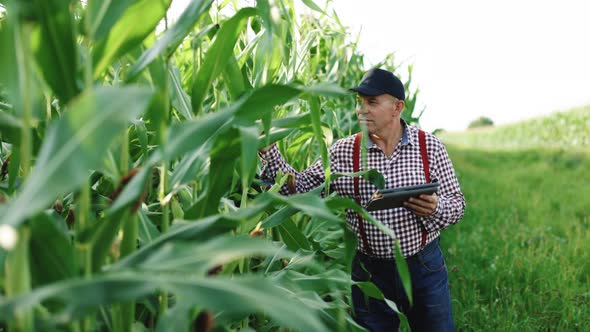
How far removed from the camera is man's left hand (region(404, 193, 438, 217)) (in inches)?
71.9

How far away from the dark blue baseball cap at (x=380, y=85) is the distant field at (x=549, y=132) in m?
10.9

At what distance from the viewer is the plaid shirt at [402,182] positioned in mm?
1996

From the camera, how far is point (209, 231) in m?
0.82

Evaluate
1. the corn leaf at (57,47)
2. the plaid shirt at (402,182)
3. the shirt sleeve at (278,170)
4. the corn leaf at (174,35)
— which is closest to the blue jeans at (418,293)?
the plaid shirt at (402,182)

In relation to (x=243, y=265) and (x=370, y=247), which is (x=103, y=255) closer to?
(x=243, y=265)

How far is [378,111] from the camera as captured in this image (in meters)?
2.03

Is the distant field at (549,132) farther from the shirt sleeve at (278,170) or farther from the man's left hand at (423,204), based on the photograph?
the shirt sleeve at (278,170)

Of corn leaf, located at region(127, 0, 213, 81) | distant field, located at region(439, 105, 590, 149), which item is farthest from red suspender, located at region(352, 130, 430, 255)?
distant field, located at region(439, 105, 590, 149)

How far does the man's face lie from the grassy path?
1134 millimetres

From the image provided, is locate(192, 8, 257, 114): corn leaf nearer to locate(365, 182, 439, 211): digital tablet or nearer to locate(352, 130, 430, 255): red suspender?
locate(365, 182, 439, 211): digital tablet

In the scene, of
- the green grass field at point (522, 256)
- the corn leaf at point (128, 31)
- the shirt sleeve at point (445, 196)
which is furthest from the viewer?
the green grass field at point (522, 256)

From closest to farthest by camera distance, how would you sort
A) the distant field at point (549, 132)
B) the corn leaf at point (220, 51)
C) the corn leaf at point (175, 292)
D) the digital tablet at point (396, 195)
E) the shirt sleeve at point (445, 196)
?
the corn leaf at point (175, 292) < the corn leaf at point (220, 51) < the digital tablet at point (396, 195) < the shirt sleeve at point (445, 196) < the distant field at point (549, 132)

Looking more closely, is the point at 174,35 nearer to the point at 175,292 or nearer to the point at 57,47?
the point at 57,47

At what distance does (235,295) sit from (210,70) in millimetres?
531
